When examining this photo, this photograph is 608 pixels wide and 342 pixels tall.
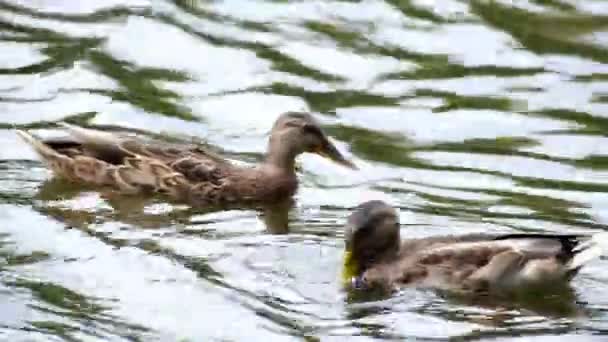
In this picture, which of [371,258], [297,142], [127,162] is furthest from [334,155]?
[371,258]

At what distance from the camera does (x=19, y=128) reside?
16344 millimetres

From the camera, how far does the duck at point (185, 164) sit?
15211 millimetres

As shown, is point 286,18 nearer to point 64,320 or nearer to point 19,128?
point 19,128

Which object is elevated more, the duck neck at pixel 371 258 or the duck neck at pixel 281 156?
the duck neck at pixel 281 156

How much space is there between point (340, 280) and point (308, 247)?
2.63ft

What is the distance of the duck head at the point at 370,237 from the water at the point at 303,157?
0.64 feet

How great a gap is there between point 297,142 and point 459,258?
305 cm

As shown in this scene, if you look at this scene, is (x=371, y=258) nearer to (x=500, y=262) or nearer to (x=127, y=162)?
(x=500, y=262)

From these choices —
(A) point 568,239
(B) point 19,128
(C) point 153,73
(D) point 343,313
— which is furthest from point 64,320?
(C) point 153,73

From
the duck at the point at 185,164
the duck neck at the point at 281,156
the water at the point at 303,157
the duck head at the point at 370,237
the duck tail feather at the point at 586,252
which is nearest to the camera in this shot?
the water at the point at 303,157

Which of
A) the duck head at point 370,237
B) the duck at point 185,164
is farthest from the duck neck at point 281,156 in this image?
the duck head at point 370,237

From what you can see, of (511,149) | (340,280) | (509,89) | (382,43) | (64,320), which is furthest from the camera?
(382,43)

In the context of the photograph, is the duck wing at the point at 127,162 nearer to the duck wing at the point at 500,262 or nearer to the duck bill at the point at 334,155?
the duck bill at the point at 334,155

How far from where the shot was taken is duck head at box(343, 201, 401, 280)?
13008mm
